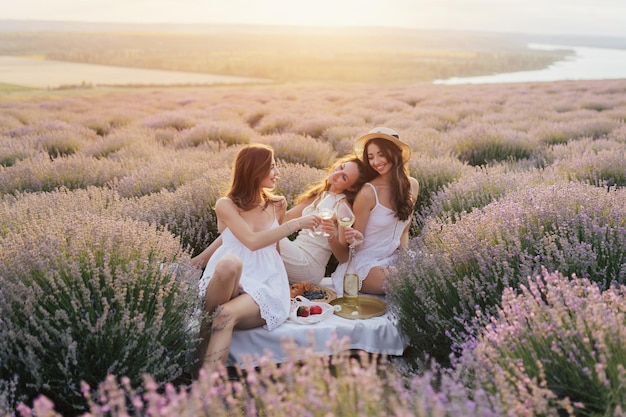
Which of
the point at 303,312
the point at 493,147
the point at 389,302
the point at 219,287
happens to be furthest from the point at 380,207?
the point at 493,147

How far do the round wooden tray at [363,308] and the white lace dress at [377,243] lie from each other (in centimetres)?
25

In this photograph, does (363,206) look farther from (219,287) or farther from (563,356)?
(563,356)

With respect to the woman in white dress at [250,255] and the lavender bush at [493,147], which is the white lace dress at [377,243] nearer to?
the woman in white dress at [250,255]

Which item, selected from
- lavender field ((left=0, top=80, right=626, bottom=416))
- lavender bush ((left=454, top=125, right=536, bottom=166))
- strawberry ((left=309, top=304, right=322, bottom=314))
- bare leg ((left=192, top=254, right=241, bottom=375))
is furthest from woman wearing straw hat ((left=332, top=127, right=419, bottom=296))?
lavender bush ((left=454, top=125, right=536, bottom=166))

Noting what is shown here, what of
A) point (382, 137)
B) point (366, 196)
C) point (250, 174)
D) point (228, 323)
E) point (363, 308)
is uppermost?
point (382, 137)

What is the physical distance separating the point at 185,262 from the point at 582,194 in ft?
7.64

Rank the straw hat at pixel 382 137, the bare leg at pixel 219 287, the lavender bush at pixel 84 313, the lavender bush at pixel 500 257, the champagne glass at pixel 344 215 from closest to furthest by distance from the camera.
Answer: the lavender bush at pixel 84 313
the lavender bush at pixel 500 257
the bare leg at pixel 219 287
the champagne glass at pixel 344 215
the straw hat at pixel 382 137

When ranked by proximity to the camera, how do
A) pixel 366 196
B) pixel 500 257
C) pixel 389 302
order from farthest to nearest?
pixel 366 196, pixel 389 302, pixel 500 257

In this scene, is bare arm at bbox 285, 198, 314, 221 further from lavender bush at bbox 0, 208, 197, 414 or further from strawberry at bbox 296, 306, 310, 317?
lavender bush at bbox 0, 208, 197, 414

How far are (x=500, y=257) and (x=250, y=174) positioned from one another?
1.62 meters

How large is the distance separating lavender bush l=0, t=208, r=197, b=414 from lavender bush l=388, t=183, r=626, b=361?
1.26 metres

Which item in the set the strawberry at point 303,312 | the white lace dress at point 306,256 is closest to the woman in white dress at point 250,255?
the strawberry at point 303,312

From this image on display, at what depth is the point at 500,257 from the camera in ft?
9.50

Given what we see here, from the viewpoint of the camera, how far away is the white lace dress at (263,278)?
3385 millimetres
